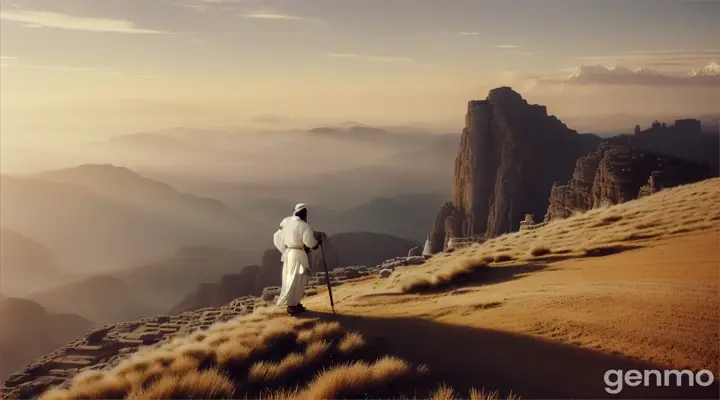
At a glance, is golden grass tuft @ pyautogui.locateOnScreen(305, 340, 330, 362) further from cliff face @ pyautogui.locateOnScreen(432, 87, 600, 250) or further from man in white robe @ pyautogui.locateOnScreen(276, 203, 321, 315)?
cliff face @ pyautogui.locateOnScreen(432, 87, 600, 250)

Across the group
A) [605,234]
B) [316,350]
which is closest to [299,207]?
[316,350]

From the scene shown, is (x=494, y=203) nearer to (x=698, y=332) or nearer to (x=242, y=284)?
(x=242, y=284)

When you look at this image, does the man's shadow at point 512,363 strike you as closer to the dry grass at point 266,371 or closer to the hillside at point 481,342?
the hillside at point 481,342

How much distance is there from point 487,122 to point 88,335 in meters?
103

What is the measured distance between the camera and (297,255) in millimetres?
14828

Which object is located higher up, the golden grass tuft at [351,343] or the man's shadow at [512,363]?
the golden grass tuft at [351,343]

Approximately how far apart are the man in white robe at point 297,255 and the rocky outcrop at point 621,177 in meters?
51.7

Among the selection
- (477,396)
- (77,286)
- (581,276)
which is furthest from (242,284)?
(477,396)

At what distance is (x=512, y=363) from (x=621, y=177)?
6547 centimetres

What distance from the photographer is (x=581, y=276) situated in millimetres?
15977

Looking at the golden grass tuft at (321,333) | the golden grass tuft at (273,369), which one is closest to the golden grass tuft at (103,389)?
the golden grass tuft at (273,369)

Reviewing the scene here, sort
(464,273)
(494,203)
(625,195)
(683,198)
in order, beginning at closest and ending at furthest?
(464,273)
(683,198)
(625,195)
(494,203)

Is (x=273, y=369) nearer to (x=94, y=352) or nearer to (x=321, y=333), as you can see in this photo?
(x=321, y=333)

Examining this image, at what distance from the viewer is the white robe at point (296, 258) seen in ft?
47.9
